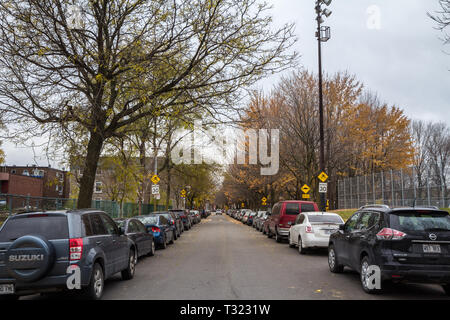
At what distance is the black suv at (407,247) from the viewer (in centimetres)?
742

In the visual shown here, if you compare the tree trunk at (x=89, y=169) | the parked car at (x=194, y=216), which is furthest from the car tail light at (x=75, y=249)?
the parked car at (x=194, y=216)

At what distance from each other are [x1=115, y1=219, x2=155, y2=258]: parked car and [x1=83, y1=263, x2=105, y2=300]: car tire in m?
4.21

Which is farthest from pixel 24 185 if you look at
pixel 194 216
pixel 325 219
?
pixel 325 219

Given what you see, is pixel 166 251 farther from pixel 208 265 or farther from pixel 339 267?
pixel 339 267

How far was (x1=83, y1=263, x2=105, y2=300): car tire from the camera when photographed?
725 cm

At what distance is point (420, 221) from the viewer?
7781 mm

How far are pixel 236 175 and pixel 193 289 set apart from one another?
4545 cm

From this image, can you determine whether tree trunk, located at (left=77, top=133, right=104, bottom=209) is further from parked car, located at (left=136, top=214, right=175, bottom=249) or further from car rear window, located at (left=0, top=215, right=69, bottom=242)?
car rear window, located at (left=0, top=215, right=69, bottom=242)

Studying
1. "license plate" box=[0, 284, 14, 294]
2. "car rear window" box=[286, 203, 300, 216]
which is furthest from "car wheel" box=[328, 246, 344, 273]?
"car rear window" box=[286, 203, 300, 216]

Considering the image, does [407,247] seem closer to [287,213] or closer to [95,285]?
[95,285]

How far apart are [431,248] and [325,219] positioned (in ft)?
25.5
